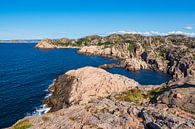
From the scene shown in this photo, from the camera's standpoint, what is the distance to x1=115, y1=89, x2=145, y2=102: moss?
59.3 meters

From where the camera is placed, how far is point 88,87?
82.1 m

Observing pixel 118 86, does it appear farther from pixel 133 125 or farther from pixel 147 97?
pixel 133 125

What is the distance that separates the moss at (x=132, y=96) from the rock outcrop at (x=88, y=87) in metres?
8.15

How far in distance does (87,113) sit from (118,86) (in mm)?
32177

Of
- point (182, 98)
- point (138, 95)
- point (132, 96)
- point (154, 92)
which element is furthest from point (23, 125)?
point (154, 92)

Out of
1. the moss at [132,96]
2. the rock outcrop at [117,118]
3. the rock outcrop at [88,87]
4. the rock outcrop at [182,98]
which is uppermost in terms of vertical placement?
the rock outcrop at [182,98]

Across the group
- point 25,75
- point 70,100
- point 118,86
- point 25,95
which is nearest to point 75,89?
point 70,100

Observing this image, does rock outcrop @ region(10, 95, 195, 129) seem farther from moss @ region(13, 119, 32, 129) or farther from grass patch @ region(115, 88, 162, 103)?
grass patch @ region(115, 88, 162, 103)

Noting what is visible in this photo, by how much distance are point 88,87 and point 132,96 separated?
73.8 feet

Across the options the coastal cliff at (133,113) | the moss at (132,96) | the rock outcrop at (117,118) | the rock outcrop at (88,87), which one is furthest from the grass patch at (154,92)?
the rock outcrop at (117,118)

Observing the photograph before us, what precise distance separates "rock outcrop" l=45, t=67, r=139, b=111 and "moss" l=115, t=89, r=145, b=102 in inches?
321

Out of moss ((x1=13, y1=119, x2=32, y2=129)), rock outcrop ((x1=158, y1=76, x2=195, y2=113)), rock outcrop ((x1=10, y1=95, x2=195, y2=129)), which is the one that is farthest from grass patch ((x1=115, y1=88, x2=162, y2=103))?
moss ((x1=13, y1=119, x2=32, y2=129))

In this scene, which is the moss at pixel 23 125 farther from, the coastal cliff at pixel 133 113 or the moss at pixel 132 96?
the moss at pixel 132 96

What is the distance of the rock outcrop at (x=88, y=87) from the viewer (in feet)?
258
